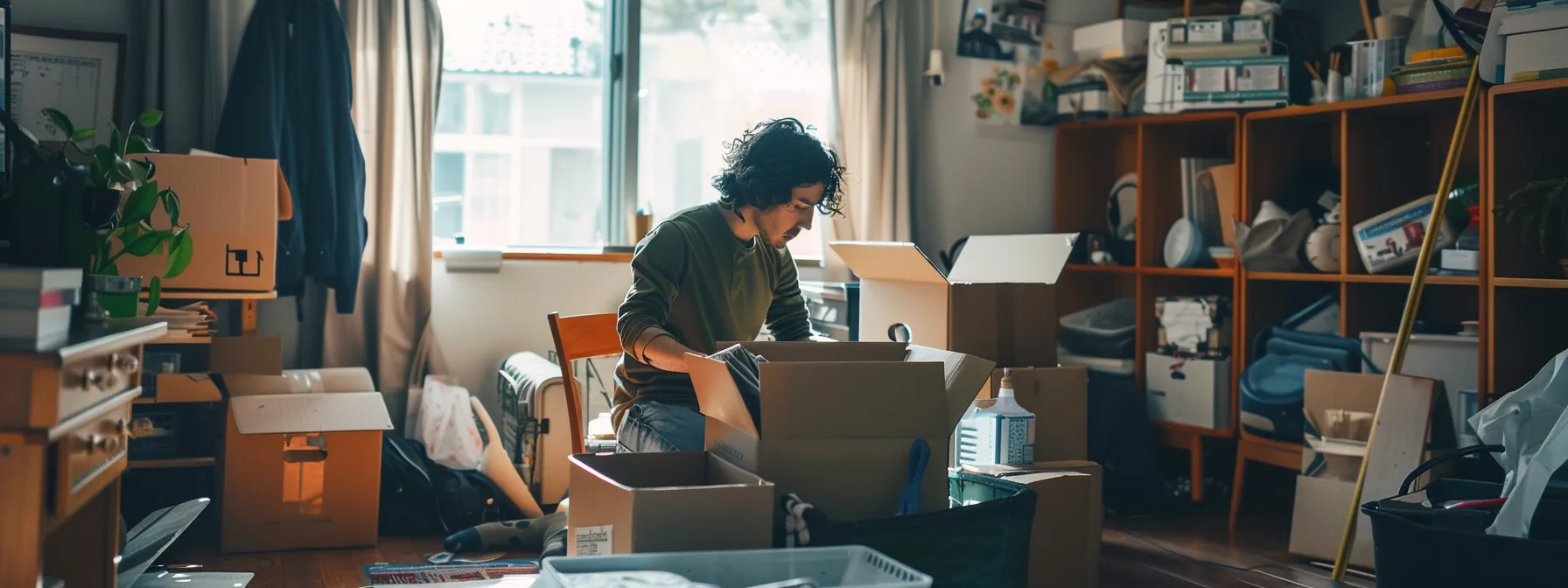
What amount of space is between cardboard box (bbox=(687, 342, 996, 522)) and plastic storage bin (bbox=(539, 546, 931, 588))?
16cm

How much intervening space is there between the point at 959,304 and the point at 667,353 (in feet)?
2.40

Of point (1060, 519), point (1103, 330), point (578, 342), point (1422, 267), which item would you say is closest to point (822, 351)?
point (1060, 519)

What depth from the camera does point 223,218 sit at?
2.96 meters

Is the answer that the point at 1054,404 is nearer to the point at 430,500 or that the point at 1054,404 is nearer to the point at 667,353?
the point at 667,353

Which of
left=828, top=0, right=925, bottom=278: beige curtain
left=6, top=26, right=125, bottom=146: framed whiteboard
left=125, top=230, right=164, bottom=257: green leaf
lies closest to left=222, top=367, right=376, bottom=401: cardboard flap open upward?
left=6, top=26, right=125, bottom=146: framed whiteboard

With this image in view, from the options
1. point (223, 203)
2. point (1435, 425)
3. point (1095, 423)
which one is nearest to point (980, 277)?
point (1095, 423)

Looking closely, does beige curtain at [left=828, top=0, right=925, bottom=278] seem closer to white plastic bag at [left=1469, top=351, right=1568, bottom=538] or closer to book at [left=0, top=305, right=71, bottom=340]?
white plastic bag at [left=1469, top=351, right=1568, bottom=538]

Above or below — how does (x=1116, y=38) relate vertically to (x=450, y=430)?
above

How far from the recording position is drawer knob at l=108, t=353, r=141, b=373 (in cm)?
164

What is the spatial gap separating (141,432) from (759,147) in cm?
186

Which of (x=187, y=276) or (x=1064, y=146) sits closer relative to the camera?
(x=187, y=276)

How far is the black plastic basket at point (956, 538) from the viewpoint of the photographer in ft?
4.85

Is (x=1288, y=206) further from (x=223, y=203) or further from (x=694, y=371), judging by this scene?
(x=223, y=203)

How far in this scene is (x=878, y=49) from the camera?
402cm
